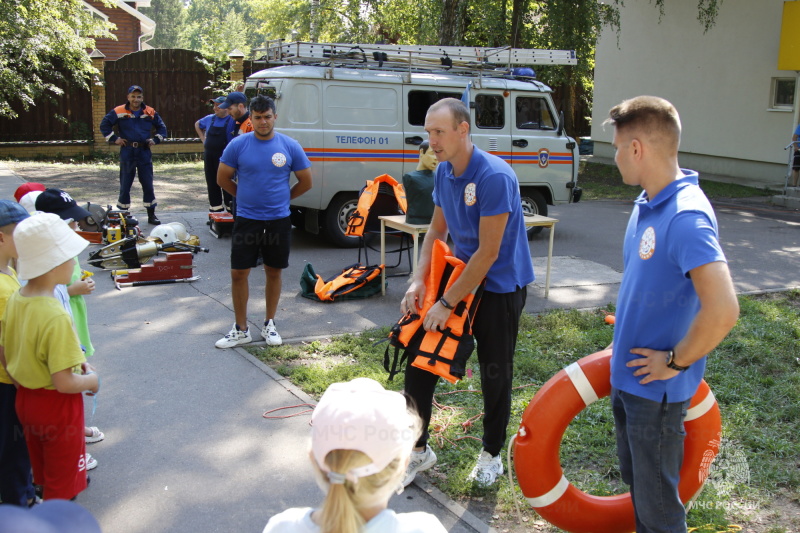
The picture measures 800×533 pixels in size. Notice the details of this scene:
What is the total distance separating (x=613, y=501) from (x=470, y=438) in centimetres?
132

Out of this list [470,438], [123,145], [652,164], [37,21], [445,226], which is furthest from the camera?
[37,21]

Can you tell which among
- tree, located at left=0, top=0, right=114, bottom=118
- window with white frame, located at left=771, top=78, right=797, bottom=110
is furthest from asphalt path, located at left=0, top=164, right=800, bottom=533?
tree, located at left=0, top=0, right=114, bottom=118

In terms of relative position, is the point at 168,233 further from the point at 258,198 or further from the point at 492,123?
the point at 492,123

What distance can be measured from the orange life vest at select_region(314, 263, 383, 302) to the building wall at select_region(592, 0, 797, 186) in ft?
47.4

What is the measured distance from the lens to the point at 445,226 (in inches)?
170

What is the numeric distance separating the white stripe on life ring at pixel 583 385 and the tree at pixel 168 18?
101 m

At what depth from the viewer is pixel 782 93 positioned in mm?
18859

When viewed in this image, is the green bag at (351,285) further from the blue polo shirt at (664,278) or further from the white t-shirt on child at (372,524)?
the white t-shirt on child at (372,524)

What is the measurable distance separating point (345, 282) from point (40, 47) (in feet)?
48.1

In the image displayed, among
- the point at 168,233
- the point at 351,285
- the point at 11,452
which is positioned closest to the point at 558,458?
the point at 11,452

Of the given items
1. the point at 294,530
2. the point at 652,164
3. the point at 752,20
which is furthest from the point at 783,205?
the point at 294,530

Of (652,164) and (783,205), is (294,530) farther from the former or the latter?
(783,205)

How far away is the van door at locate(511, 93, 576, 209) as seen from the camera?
36.6 feet

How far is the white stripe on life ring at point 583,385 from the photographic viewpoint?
133 inches
